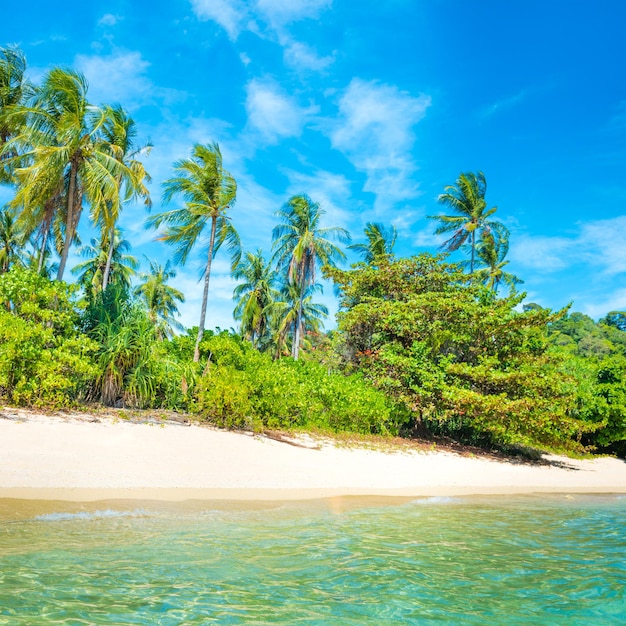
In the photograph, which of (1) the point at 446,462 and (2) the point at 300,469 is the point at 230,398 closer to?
(2) the point at 300,469

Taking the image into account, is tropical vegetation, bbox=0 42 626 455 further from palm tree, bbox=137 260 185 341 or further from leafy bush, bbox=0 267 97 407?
palm tree, bbox=137 260 185 341

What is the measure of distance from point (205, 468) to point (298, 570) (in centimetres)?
484

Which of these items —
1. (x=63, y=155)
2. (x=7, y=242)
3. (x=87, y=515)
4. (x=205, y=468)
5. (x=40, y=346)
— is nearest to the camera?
(x=87, y=515)

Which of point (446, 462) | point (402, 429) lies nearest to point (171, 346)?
point (402, 429)

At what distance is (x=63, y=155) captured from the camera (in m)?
14.5

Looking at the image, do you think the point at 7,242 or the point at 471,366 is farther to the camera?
the point at 7,242

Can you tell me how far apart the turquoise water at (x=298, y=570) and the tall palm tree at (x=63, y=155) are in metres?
11.6

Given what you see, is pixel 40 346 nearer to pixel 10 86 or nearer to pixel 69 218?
pixel 69 218

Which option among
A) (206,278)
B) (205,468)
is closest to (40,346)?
(205,468)

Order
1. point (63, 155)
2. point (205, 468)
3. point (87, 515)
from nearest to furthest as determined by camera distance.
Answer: point (87, 515) < point (205, 468) < point (63, 155)

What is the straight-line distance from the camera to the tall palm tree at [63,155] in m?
14.6

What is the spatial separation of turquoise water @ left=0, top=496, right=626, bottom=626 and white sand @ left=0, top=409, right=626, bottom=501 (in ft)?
4.23

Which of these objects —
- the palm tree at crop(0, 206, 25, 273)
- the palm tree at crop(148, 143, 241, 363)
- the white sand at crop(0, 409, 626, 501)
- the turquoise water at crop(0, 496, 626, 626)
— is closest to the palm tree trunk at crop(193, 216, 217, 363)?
the palm tree at crop(148, 143, 241, 363)

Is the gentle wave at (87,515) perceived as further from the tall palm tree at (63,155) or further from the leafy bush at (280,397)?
the tall palm tree at (63,155)
